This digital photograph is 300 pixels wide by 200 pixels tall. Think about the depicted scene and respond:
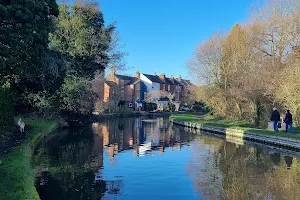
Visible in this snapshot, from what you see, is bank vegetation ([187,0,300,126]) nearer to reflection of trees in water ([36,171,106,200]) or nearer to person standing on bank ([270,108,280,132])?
person standing on bank ([270,108,280,132])

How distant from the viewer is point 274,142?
65.8 feet

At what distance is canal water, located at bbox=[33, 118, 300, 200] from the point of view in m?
9.81

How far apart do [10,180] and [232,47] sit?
33342 mm

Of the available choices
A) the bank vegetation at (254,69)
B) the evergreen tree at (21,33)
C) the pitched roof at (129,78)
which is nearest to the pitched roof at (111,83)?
the pitched roof at (129,78)

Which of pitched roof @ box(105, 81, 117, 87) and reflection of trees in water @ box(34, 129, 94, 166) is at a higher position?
pitched roof @ box(105, 81, 117, 87)

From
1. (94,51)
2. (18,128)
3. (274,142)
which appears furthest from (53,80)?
(274,142)

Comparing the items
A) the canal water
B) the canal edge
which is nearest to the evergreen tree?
the canal water

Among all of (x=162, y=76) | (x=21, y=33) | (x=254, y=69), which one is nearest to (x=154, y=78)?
(x=162, y=76)

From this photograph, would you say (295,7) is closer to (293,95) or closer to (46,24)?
(293,95)

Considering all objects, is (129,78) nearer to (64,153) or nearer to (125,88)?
(125,88)

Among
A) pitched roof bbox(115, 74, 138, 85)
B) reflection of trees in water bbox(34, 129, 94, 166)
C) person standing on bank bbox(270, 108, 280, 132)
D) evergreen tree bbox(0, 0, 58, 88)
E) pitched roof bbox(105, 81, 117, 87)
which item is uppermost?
pitched roof bbox(115, 74, 138, 85)

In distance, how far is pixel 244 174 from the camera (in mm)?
12414

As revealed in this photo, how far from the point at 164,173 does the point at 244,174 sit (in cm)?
325

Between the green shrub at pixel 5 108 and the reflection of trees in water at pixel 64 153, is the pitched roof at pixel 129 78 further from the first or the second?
the green shrub at pixel 5 108
